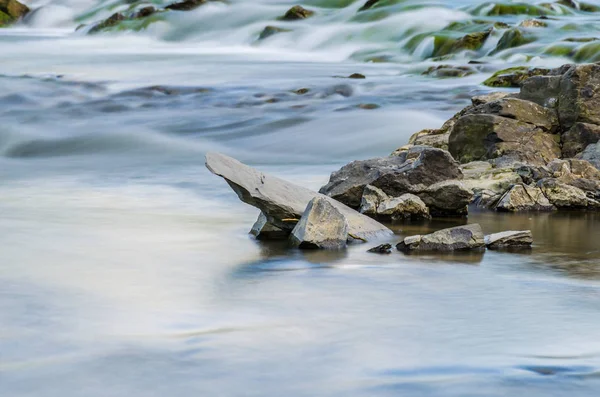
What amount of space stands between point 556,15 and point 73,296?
2762 cm

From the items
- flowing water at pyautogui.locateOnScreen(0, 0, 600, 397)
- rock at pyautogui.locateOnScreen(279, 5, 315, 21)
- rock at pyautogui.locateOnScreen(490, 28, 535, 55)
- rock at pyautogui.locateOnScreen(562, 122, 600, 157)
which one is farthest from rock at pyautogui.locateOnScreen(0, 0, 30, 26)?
rock at pyautogui.locateOnScreen(562, 122, 600, 157)

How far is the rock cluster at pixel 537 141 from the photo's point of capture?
845 centimetres

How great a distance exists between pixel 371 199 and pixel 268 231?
1203mm

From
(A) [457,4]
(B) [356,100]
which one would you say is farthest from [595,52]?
(A) [457,4]

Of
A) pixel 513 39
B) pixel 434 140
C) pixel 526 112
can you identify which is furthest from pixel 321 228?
pixel 513 39

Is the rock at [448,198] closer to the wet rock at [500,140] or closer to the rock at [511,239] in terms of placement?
the rock at [511,239]

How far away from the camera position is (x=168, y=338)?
14.8 feet

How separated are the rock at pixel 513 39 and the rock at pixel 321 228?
1892 centimetres

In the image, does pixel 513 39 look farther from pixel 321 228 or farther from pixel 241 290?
pixel 241 290

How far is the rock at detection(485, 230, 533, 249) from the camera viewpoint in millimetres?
6595

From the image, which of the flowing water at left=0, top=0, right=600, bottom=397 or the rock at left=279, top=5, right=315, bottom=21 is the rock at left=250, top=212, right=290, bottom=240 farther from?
the rock at left=279, top=5, right=315, bottom=21

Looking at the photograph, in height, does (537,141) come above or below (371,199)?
above

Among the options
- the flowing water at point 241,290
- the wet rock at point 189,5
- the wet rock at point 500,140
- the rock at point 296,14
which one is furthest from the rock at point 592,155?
the wet rock at point 189,5

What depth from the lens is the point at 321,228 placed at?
6.55m
